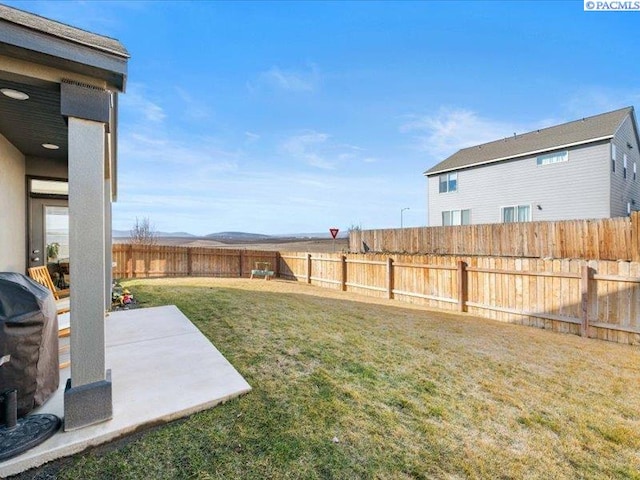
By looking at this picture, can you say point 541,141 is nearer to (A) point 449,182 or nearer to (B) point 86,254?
(A) point 449,182

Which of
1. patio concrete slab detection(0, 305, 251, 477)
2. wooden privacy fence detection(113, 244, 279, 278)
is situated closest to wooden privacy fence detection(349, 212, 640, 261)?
wooden privacy fence detection(113, 244, 279, 278)

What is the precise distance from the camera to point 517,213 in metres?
14.4

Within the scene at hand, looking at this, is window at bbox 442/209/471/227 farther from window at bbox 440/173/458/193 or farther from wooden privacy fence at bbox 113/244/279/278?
wooden privacy fence at bbox 113/244/279/278

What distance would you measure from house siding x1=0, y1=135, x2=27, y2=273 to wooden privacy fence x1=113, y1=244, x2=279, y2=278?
28.5 feet

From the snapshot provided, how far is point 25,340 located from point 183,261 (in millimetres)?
13884

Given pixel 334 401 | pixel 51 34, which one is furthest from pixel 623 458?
pixel 51 34

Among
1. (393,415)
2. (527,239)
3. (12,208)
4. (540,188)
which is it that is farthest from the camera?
(540,188)

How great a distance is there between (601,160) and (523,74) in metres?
4.72

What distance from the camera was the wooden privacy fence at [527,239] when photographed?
22.0 feet

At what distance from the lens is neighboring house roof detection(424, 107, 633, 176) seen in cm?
1259

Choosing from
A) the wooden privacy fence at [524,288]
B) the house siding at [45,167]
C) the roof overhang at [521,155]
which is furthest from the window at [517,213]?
the house siding at [45,167]

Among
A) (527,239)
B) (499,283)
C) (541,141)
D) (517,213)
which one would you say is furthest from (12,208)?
(541,141)

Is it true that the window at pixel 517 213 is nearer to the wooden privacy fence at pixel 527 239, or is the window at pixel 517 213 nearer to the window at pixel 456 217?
the window at pixel 456 217

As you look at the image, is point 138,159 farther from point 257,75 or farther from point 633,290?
point 633,290
